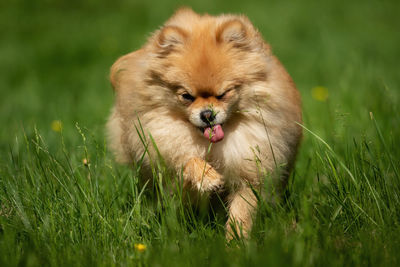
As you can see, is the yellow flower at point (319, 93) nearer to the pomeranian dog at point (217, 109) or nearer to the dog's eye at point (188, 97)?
the pomeranian dog at point (217, 109)

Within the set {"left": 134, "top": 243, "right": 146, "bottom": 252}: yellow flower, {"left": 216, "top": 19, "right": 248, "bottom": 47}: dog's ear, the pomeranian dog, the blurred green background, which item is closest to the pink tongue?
the pomeranian dog

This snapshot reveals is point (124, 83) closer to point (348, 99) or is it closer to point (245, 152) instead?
point (245, 152)

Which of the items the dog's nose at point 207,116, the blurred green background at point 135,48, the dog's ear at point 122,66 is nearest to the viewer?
the dog's nose at point 207,116

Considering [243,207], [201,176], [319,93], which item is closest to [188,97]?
[201,176]

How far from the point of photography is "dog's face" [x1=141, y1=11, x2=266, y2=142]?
3055mm

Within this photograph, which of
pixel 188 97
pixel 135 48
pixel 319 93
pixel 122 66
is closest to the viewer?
pixel 188 97

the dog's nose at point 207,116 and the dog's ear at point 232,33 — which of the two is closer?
the dog's nose at point 207,116

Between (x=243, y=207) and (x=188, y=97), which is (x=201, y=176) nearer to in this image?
(x=243, y=207)

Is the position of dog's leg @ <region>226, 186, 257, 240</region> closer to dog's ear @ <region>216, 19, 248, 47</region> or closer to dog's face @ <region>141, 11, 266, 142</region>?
dog's face @ <region>141, 11, 266, 142</region>

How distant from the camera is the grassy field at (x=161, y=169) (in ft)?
7.86

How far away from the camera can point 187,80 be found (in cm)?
308

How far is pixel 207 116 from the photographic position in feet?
9.88

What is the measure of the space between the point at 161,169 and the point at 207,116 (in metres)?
0.47

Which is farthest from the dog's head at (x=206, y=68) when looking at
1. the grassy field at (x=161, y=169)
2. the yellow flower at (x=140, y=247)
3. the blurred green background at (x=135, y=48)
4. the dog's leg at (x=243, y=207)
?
the yellow flower at (x=140, y=247)
